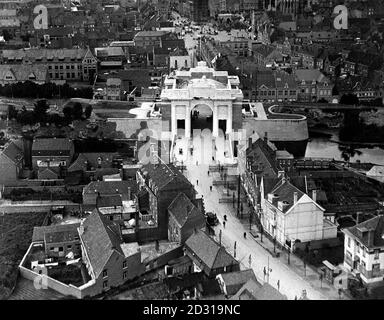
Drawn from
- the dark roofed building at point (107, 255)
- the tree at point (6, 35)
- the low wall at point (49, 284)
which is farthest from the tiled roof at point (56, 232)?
the tree at point (6, 35)

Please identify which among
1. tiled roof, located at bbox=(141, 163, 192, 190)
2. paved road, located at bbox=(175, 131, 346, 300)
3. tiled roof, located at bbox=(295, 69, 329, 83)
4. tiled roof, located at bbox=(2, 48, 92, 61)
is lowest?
paved road, located at bbox=(175, 131, 346, 300)

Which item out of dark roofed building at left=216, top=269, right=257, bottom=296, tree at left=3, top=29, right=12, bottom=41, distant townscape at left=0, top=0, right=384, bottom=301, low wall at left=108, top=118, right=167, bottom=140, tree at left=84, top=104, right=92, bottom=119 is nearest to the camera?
dark roofed building at left=216, top=269, right=257, bottom=296

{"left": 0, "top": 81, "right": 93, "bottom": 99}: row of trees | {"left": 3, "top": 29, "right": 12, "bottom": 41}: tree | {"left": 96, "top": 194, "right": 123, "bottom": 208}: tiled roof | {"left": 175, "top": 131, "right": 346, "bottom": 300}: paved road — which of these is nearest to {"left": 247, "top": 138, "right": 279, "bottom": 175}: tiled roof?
{"left": 175, "top": 131, "right": 346, "bottom": 300}: paved road

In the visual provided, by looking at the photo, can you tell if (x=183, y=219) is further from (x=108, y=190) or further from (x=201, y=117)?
(x=201, y=117)

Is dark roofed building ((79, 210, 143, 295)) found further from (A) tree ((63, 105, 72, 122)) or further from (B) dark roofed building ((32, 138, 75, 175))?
(A) tree ((63, 105, 72, 122))

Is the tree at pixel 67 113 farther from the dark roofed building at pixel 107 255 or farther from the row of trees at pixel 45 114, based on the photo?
the dark roofed building at pixel 107 255

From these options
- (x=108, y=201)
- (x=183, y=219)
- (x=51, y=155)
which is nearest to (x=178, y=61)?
(x=51, y=155)
